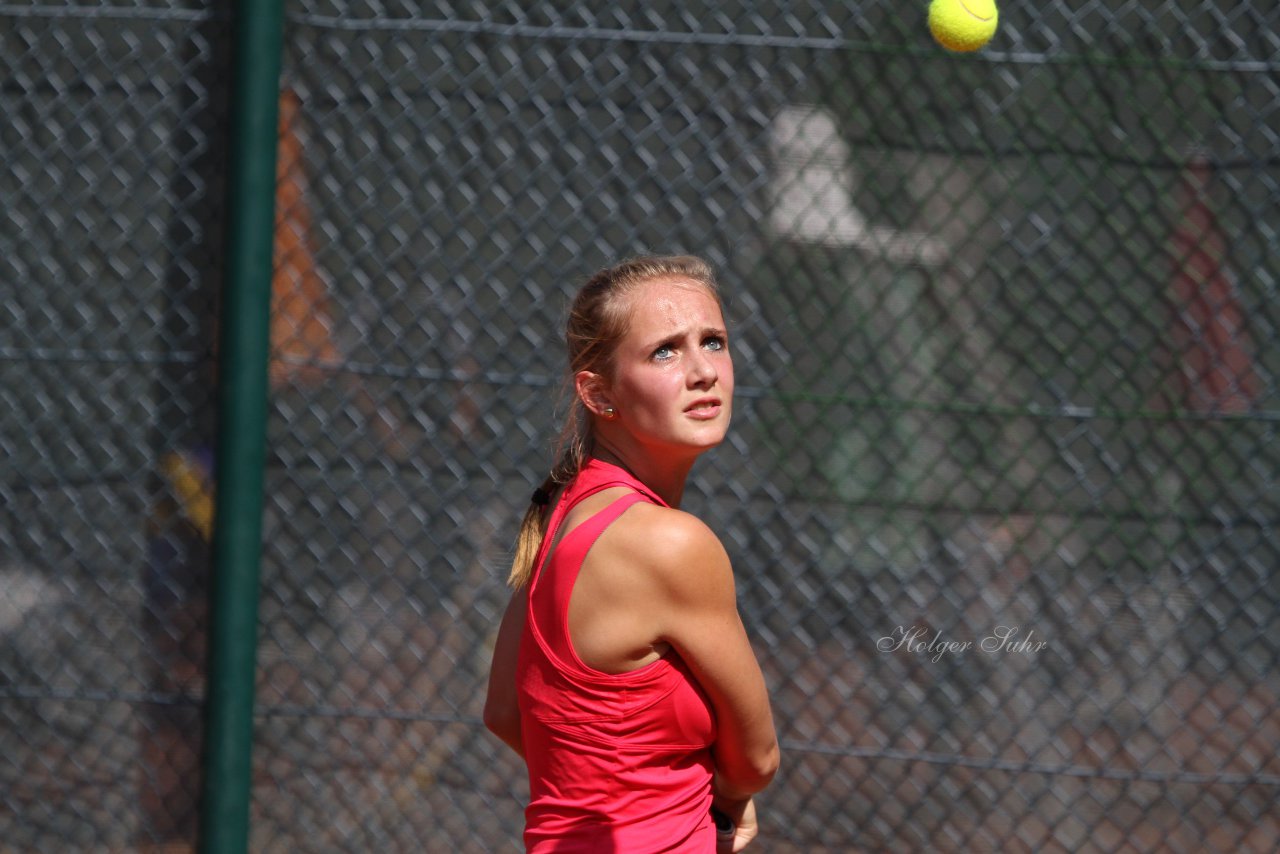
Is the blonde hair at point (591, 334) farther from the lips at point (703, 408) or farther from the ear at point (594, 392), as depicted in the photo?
the lips at point (703, 408)

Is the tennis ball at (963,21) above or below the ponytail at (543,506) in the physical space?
above

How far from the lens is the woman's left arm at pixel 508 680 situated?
1979mm

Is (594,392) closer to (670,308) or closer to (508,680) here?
(670,308)

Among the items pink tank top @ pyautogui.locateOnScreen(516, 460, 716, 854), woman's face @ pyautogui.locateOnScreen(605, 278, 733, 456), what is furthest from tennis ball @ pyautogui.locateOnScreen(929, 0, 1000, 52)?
pink tank top @ pyautogui.locateOnScreen(516, 460, 716, 854)

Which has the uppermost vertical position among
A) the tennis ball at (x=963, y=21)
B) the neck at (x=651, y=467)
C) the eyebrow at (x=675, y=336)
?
the tennis ball at (x=963, y=21)

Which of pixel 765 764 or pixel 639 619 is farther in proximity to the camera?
pixel 765 764

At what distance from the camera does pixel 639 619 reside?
5.45 ft

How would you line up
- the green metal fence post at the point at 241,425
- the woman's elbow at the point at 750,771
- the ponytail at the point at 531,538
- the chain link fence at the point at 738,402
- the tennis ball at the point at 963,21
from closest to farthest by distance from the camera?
1. the woman's elbow at the point at 750,771
2. the ponytail at the point at 531,538
3. the tennis ball at the point at 963,21
4. the green metal fence post at the point at 241,425
5. the chain link fence at the point at 738,402

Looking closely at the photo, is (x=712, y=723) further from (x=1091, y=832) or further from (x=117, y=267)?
(x=117, y=267)

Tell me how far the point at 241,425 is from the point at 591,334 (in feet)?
4.71

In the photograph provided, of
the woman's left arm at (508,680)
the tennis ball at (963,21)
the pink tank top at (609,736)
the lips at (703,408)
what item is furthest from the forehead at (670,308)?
the tennis ball at (963,21)

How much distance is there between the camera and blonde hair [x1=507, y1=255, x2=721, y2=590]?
1.86m

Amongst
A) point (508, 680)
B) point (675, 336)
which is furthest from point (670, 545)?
point (508, 680)

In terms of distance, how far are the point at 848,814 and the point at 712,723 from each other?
1.62 m
